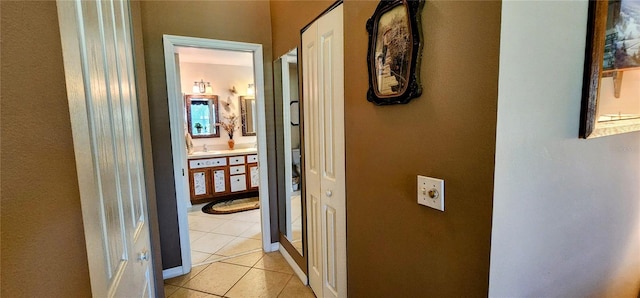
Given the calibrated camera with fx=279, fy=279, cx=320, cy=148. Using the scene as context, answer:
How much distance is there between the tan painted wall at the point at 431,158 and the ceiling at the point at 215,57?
3.14 meters

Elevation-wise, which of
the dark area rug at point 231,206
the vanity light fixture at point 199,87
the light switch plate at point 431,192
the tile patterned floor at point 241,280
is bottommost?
the tile patterned floor at point 241,280

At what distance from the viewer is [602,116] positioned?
43.0 inches

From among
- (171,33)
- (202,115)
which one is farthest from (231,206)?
(171,33)

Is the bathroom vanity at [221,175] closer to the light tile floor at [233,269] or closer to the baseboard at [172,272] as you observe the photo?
the light tile floor at [233,269]

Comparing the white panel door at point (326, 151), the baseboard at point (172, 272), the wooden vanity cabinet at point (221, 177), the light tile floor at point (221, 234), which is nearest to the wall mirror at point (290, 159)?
the white panel door at point (326, 151)

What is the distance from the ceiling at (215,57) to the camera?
4.00 m

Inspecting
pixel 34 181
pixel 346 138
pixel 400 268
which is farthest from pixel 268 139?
pixel 34 181

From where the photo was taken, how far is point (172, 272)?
8.09 ft

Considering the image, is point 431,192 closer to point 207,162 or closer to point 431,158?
point 431,158

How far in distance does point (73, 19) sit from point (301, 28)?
1636 mm

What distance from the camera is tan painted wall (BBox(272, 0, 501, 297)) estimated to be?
0.82 m

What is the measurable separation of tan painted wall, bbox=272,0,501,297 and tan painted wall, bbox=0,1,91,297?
0.98 meters

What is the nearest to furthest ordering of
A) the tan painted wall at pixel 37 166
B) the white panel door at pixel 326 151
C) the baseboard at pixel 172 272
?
1. the tan painted wall at pixel 37 166
2. the white panel door at pixel 326 151
3. the baseboard at pixel 172 272

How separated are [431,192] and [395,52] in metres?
0.55
